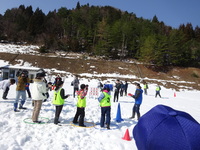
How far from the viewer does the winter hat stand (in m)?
1.94

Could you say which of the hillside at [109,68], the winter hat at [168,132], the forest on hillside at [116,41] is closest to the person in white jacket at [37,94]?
the winter hat at [168,132]

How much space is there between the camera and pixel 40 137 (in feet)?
15.0

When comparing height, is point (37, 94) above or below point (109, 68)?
below


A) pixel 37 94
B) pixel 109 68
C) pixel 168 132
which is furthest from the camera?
pixel 109 68

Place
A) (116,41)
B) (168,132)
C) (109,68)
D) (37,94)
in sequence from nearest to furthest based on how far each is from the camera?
(168,132)
(37,94)
(109,68)
(116,41)

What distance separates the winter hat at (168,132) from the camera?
1.94m

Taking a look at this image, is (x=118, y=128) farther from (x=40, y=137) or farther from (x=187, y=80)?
(x=187, y=80)

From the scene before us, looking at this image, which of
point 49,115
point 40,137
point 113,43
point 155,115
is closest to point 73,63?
point 113,43

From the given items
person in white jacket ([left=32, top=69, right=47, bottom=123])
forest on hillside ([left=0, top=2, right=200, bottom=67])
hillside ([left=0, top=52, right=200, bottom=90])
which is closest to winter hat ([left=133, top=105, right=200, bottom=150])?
person in white jacket ([left=32, top=69, right=47, bottom=123])

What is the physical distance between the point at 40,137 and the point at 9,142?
86 centimetres

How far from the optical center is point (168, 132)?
2064 millimetres

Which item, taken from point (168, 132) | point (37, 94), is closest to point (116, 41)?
point (37, 94)

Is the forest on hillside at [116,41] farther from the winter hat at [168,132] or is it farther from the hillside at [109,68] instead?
the winter hat at [168,132]

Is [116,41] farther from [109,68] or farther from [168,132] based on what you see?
[168,132]
